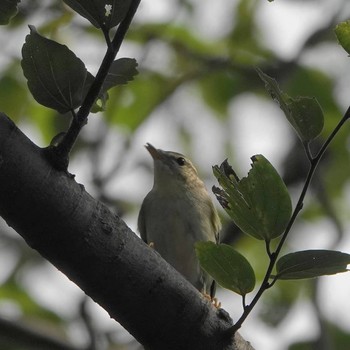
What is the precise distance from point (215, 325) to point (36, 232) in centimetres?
67

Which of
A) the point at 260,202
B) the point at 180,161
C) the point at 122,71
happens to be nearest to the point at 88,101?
the point at 122,71

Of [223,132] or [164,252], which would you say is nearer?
[164,252]

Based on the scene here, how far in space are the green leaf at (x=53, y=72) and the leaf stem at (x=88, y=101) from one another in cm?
17

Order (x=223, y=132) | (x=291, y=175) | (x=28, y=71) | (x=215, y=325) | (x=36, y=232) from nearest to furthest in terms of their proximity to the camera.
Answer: (x=36, y=232) < (x=28, y=71) < (x=215, y=325) < (x=291, y=175) < (x=223, y=132)

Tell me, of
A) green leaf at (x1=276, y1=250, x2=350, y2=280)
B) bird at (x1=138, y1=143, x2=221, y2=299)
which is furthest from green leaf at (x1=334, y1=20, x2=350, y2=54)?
bird at (x1=138, y1=143, x2=221, y2=299)

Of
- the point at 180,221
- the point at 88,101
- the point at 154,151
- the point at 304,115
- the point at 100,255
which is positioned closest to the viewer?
the point at 88,101

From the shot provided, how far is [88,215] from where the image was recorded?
221 centimetres

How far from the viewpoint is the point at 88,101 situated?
6.91ft

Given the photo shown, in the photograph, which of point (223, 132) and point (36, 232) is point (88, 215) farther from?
point (223, 132)

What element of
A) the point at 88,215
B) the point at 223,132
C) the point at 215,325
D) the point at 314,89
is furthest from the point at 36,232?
the point at 223,132

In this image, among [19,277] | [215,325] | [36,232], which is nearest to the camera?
[36,232]

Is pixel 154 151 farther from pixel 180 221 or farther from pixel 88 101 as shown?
pixel 88 101

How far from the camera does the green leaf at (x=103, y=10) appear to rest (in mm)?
2184

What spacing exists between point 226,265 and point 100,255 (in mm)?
381
